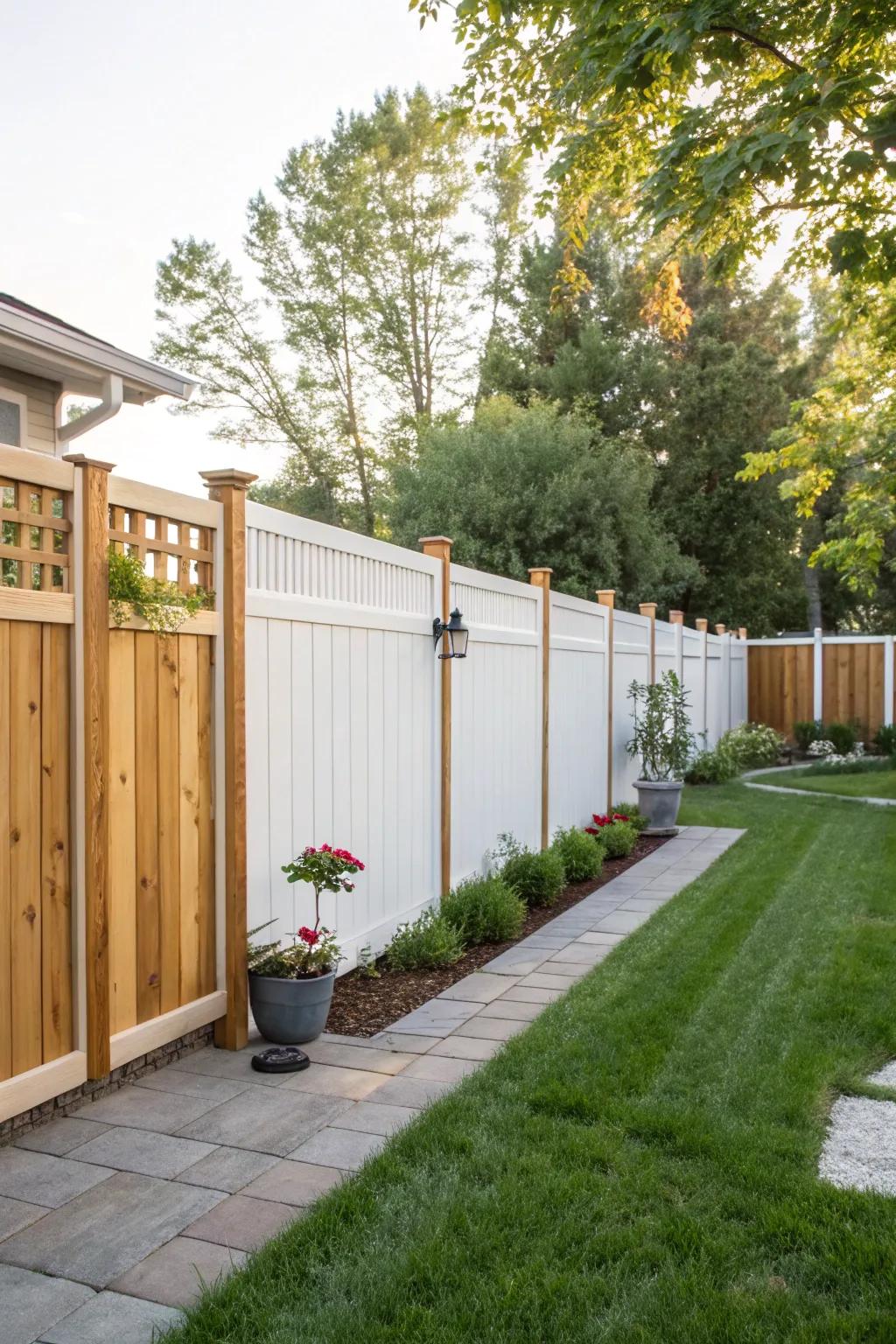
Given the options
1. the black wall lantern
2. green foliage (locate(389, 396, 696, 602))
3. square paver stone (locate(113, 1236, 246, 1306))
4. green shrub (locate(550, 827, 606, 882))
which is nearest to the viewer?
square paver stone (locate(113, 1236, 246, 1306))

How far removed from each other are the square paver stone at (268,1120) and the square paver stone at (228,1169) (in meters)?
0.04

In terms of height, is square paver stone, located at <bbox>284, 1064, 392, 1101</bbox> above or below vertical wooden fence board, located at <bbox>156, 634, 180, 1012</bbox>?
below

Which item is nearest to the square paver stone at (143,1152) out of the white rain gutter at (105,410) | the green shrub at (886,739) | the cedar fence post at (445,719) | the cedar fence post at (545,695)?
the cedar fence post at (445,719)

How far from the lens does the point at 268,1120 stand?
3176 millimetres

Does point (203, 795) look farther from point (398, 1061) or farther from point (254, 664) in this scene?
point (398, 1061)

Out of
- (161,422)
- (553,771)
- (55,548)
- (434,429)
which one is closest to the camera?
(55,548)

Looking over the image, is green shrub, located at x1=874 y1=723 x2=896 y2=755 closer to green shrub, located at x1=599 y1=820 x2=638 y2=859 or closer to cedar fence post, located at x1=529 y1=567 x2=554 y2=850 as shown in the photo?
green shrub, located at x1=599 y1=820 x2=638 y2=859

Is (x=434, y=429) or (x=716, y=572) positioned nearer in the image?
(x=434, y=429)

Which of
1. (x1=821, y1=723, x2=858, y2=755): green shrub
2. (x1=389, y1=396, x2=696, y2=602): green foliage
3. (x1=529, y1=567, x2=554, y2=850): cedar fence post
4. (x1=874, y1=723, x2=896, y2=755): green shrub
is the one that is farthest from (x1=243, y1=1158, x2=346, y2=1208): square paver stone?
(x1=821, y1=723, x2=858, y2=755): green shrub

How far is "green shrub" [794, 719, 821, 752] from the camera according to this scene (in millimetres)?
15891

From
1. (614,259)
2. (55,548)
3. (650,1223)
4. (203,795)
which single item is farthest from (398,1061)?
(614,259)

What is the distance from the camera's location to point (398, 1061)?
3.72 m

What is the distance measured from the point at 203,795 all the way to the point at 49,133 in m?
13.1

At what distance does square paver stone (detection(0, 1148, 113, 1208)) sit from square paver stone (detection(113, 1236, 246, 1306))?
0.39 metres
